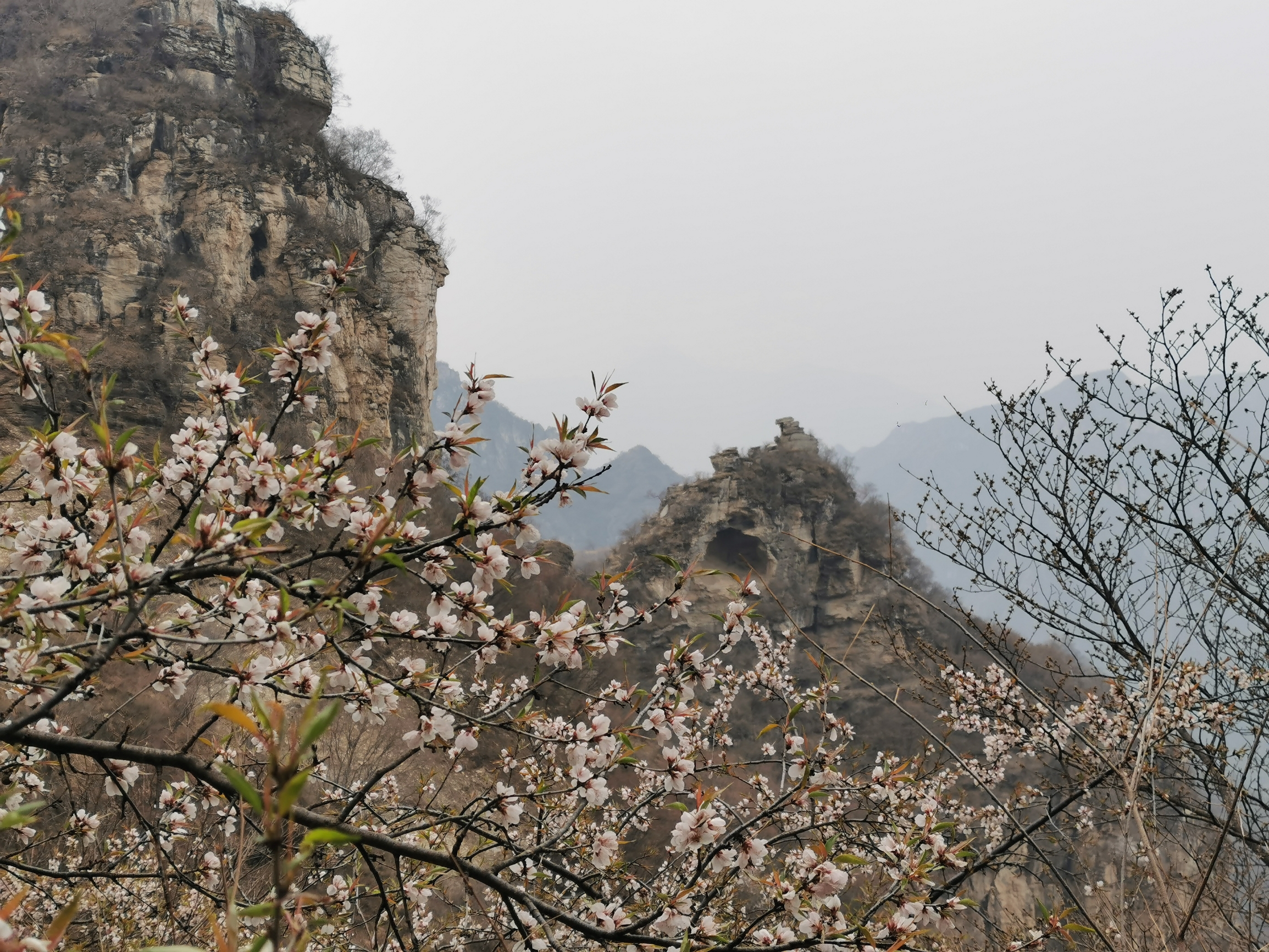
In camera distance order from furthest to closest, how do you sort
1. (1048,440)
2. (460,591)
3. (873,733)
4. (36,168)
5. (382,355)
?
(873,733) → (382,355) → (36,168) → (1048,440) → (460,591)

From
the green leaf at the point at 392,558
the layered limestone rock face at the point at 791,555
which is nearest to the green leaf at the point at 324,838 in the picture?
the green leaf at the point at 392,558

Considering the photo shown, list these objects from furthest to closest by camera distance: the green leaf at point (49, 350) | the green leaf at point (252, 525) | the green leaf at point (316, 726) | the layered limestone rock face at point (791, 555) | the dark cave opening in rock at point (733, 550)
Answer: the dark cave opening in rock at point (733, 550), the layered limestone rock face at point (791, 555), the green leaf at point (49, 350), the green leaf at point (252, 525), the green leaf at point (316, 726)

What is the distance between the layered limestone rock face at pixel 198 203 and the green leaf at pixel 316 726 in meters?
21.0

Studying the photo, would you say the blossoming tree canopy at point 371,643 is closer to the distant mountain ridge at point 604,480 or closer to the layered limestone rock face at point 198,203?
the layered limestone rock face at point 198,203

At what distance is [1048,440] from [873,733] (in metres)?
27.3

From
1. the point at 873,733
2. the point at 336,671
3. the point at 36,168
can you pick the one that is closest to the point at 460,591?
the point at 336,671

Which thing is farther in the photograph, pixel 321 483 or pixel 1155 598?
pixel 321 483

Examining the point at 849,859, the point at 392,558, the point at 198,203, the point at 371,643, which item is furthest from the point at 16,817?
the point at 198,203

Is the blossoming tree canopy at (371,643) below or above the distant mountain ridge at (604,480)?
below

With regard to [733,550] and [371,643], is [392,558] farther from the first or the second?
[733,550]

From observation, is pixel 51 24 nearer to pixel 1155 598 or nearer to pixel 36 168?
pixel 36 168

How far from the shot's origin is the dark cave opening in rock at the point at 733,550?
34375 mm

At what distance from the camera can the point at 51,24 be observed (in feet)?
82.1

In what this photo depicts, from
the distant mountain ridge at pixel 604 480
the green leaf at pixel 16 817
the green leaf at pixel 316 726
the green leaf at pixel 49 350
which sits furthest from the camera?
the distant mountain ridge at pixel 604 480
